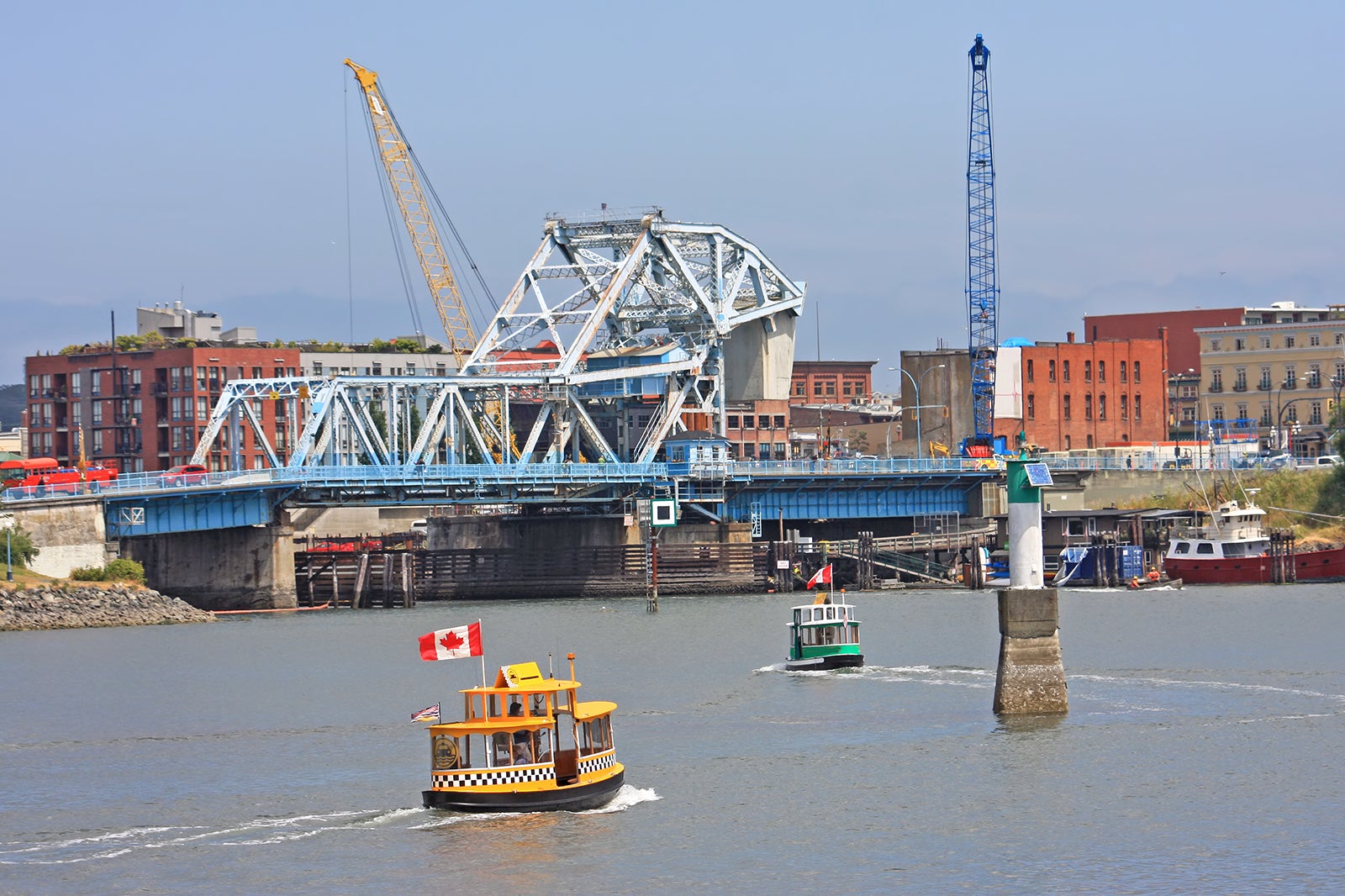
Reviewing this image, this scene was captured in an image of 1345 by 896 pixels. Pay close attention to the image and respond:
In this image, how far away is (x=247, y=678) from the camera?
78312 millimetres

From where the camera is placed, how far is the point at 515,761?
1794 inches

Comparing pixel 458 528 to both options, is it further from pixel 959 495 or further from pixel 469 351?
pixel 469 351

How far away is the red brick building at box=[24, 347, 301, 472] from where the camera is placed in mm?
179125

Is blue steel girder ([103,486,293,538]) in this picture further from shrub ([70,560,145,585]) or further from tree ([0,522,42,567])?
tree ([0,522,42,567])

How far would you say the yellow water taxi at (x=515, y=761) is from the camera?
148 ft

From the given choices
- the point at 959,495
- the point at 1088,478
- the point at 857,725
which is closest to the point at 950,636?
the point at 857,725

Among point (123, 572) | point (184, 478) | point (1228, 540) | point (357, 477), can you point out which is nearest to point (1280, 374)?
point (1228, 540)

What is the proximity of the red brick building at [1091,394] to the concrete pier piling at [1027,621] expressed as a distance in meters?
116

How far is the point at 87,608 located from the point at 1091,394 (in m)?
99.8

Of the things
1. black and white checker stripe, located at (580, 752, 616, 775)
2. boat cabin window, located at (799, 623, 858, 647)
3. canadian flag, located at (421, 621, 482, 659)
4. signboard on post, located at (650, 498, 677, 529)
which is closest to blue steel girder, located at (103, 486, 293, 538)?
signboard on post, located at (650, 498, 677, 529)

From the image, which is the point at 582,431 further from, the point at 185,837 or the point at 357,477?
the point at 185,837

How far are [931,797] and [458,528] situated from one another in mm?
92433

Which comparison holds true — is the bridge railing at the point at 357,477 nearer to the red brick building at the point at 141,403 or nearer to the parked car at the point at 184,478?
the parked car at the point at 184,478

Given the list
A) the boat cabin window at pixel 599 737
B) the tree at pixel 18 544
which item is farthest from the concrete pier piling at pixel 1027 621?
the tree at pixel 18 544
